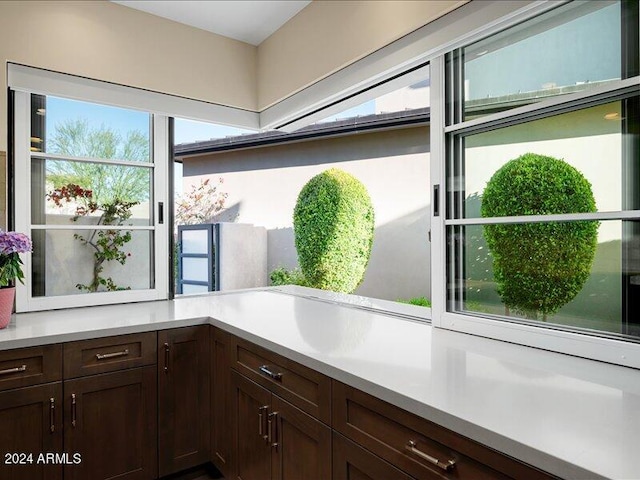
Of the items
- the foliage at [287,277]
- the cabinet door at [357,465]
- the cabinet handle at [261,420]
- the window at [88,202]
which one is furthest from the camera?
the foliage at [287,277]

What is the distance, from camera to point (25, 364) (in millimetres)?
1786

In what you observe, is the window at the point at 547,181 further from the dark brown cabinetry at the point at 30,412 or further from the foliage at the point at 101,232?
the foliage at the point at 101,232

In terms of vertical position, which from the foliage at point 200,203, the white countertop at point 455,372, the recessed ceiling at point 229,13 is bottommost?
the white countertop at point 455,372

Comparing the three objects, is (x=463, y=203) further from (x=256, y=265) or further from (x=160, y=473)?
(x=256, y=265)

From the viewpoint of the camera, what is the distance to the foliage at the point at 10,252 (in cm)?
200

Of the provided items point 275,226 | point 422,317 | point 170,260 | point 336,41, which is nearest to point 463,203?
point 422,317

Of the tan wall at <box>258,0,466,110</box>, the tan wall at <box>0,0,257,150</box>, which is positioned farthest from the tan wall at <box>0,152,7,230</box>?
the tan wall at <box>258,0,466,110</box>

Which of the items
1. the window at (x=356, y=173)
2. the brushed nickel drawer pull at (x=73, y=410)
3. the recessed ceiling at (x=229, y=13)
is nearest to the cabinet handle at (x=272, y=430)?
the brushed nickel drawer pull at (x=73, y=410)

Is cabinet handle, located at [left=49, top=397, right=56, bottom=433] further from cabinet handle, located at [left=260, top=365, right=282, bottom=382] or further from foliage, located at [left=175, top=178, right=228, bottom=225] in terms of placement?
foliage, located at [left=175, top=178, right=228, bottom=225]

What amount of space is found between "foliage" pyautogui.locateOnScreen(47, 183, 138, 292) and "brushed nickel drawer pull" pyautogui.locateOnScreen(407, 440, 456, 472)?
86.0 inches

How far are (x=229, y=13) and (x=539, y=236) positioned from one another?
7.06 ft

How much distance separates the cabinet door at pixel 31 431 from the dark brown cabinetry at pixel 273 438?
2.51ft

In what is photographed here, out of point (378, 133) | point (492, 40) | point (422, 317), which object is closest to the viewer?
point (492, 40)

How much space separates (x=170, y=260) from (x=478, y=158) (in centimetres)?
205
